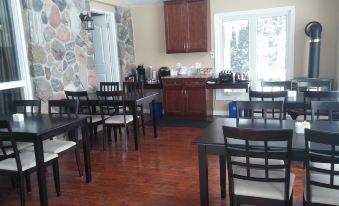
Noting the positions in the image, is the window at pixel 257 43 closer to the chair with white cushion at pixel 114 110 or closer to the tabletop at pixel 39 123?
the chair with white cushion at pixel 114 110

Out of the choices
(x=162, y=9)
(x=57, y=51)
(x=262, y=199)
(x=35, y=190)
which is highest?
(x=162, y=9)

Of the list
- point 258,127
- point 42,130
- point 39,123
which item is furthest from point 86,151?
point 258,127

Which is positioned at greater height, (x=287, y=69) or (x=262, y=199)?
(x=287, y=69)

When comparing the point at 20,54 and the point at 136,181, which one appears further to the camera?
the point at 20,54

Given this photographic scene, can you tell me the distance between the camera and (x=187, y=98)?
6027mm

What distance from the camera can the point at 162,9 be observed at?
6.43m

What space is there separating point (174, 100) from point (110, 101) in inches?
85.0

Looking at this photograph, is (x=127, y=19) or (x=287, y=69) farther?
(x=127, y=19)

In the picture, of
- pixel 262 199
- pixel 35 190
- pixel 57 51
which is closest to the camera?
pixel 262 199

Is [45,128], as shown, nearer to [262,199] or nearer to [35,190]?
[35,190]

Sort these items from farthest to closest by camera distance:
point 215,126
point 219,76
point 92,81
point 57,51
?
point 219,76
point 92,81
point 57,51
point 215,126

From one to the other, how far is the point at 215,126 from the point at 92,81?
3.38 meters

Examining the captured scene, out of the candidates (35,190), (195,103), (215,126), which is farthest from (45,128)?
(195,103)

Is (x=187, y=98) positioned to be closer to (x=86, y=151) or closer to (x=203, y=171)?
(x=86, y=151)
